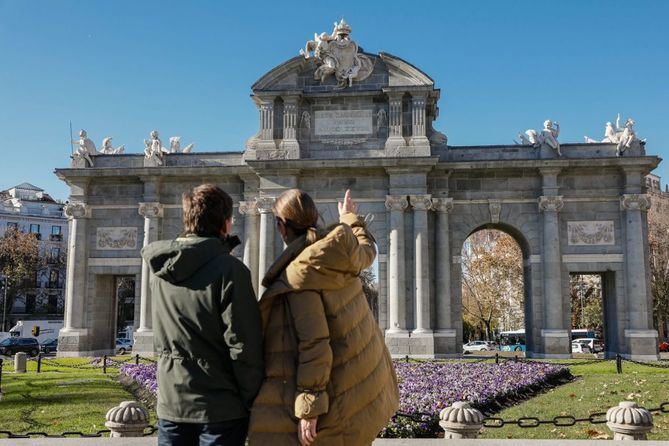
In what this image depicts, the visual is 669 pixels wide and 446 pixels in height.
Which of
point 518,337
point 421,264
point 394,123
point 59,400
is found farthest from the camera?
point 518,337

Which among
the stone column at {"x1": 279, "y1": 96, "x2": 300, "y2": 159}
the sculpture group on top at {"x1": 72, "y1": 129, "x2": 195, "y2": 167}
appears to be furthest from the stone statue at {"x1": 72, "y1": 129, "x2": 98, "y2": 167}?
the stone column at {"x1": 279, "y1": 96, "x2": 300, "y2": 159}

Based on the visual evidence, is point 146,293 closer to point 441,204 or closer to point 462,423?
point 441,204

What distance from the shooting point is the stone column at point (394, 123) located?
28.6 metres

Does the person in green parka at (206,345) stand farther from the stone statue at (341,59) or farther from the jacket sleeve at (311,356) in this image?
the stone statue at (341,59)

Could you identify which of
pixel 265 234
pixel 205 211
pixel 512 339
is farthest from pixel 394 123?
pixel 512 339

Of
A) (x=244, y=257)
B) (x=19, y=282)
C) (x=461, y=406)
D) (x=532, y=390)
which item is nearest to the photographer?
(x=461, y=406)

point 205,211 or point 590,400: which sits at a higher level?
point 205,211


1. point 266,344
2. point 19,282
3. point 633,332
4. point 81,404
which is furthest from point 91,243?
point 19,282

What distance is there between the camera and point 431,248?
95.0ft

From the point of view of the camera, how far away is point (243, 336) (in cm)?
428

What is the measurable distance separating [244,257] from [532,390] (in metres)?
15.8

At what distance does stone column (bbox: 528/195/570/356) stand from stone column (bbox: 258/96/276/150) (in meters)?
12.2

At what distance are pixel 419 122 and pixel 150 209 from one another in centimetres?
1295

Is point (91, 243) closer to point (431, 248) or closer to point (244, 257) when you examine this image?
point (244, 257)
